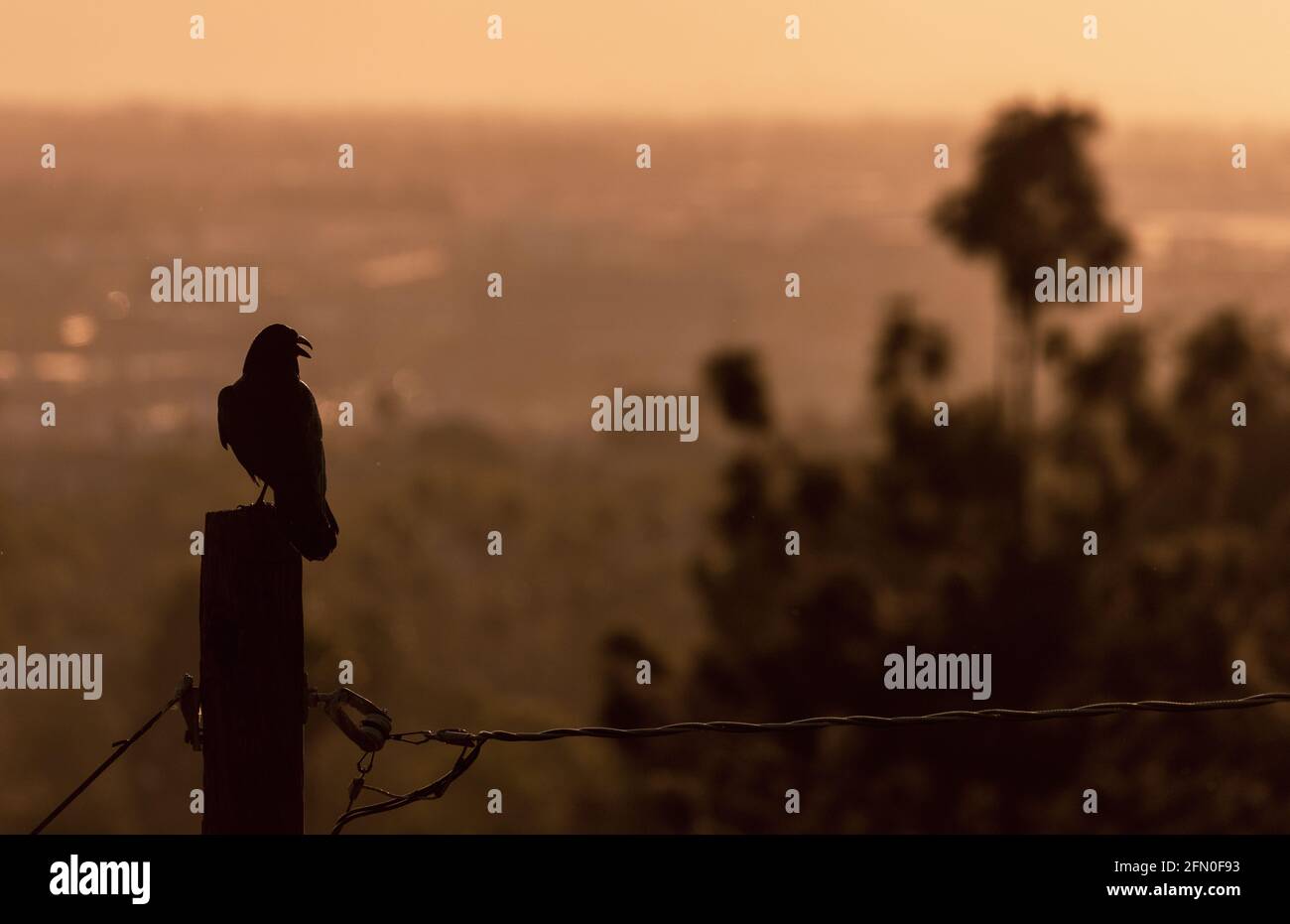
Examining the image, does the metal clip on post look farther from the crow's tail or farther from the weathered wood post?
the crow's tail

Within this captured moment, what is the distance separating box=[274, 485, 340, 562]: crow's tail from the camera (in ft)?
12.1

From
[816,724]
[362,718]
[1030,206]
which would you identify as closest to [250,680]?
[362,718]

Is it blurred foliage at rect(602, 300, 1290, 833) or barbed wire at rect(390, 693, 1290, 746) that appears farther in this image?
blurred foliage at rect(602, 300, 1290, 833)

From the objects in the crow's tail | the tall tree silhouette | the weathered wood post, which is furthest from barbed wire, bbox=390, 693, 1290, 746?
the tall tree silhouette

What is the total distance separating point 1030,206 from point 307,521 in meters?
19.5

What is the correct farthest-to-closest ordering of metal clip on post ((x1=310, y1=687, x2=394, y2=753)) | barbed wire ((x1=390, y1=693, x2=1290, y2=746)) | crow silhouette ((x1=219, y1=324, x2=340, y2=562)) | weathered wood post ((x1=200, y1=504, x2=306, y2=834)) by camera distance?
crow silhouette ((x1=219, y1=324, x2=340, y2=562)) → metal clip on post ((x1=310, y1=687, x2=394, y2=753)) → barbed wire ((x1=390, y1=693, x2=1290, y2=746)) → weathered wood post ((x1=200, y1=504, x2=306, y2=834))

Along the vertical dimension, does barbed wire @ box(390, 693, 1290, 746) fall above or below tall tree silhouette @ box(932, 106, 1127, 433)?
Answer: below

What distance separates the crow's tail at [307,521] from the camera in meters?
3.70

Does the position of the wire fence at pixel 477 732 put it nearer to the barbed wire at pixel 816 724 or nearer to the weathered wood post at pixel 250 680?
the barbed wire at pixel 816 724

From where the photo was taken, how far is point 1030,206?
2220 cm

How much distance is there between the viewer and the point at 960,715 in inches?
153

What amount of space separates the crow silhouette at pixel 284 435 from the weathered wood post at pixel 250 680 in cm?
18

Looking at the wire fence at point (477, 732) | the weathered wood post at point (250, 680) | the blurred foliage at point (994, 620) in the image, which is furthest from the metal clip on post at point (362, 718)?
the blurred foliage at point (994, 620)

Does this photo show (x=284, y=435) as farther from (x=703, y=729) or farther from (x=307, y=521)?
Answer: (x=703, y=729)
